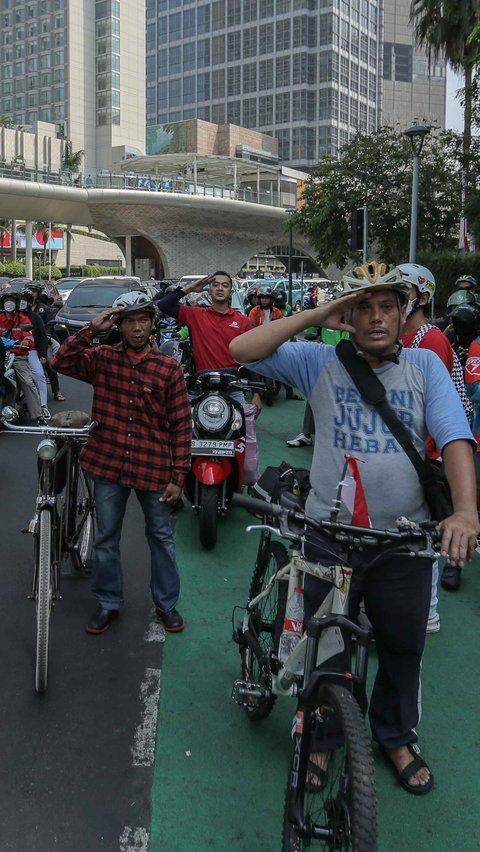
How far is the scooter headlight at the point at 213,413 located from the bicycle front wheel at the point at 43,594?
88.9 inches

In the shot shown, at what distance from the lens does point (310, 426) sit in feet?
29.9

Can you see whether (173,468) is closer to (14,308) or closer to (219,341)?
(219,341)

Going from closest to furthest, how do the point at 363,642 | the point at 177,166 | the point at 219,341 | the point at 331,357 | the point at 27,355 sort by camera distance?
the point at 363,642 → the point at 331,357 → the point at 219,341 → the point at 27,355 → the point at 177,166

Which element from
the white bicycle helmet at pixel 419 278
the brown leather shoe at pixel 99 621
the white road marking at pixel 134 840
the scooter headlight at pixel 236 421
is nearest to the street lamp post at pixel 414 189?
the scooter headlight at pixel 236 421

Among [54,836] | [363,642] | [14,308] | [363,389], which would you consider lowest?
[54,836]

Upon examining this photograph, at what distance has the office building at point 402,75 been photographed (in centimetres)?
14112

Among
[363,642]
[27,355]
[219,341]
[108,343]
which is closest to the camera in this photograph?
[363,642]

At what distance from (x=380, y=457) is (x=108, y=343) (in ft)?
A: 7.93

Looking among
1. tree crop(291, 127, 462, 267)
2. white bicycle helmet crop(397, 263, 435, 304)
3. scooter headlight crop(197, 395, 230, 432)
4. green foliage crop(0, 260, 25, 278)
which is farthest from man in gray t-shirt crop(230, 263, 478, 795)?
green foliage crop(0, 260, 25, 278)

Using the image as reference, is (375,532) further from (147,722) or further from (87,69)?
(87,69)

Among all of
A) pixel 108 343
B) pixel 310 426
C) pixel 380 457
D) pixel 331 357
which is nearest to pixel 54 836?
pixel 380 457

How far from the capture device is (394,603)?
2695 mm

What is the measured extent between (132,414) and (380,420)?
74.9 inches

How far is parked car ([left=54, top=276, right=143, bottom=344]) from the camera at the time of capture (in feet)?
53.5
